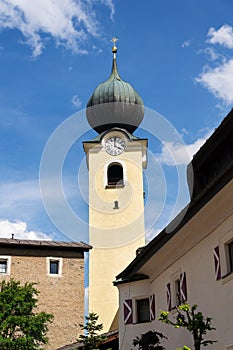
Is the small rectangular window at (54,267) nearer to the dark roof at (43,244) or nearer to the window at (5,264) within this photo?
the dark roof at (43,244)

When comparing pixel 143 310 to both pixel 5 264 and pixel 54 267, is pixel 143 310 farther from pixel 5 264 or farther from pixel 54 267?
pixel 5 264

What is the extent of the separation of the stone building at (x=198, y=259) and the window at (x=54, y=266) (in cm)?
1281

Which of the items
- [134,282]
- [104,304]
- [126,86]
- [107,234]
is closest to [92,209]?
[107,234]

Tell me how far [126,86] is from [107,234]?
38.9 feet

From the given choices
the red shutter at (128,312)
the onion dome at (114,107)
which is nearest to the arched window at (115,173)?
the onion dome at (114,107)

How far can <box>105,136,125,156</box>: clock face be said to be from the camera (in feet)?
133

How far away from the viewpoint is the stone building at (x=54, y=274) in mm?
31719

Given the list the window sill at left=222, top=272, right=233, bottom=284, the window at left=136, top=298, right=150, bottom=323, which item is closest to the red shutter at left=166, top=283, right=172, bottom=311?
the window at left=136, top=298, right=150, bottom=323

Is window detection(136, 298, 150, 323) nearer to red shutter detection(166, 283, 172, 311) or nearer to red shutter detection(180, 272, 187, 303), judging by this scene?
red shutter detection(166, 283, 172, 311)

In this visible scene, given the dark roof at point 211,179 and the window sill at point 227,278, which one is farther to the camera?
the window sill at point 227,278

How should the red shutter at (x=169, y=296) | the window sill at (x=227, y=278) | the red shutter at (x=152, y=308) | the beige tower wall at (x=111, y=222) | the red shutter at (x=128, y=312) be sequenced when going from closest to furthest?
the window sill at (x=227, y=278), the red shutter at (x=169, y=296), the red shutter at (x=152, y=308), the red shutter at (x=128, y=312), the beige tower wall at (x=111, y=222)

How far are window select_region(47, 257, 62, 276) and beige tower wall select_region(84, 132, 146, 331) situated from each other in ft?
13.5

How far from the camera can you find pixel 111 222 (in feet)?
126

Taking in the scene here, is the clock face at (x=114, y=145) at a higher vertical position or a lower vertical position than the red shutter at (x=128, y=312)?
higher
